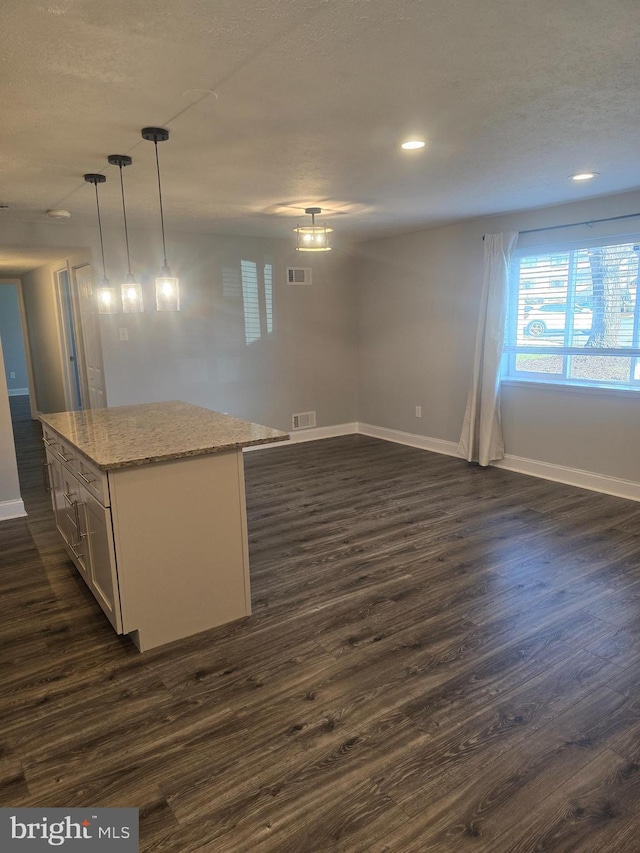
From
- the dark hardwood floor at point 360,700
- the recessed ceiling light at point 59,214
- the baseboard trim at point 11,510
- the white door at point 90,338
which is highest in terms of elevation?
the recessed ceiling light at point 59,214

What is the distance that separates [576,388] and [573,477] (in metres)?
0.77

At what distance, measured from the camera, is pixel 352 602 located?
2.90 m

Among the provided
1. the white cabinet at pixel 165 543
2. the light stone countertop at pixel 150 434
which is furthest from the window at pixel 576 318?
the white cabinet at pixel 165 543

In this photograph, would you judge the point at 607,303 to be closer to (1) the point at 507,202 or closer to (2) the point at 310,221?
(1) the point at 507,202

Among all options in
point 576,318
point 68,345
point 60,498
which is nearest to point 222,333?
point 68,345

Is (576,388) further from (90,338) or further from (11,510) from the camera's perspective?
(90,338)

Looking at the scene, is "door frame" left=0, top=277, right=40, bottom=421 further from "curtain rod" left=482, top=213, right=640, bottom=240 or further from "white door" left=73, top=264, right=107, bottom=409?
"curtain rod" left=482, top=213, right=640, bottom=240

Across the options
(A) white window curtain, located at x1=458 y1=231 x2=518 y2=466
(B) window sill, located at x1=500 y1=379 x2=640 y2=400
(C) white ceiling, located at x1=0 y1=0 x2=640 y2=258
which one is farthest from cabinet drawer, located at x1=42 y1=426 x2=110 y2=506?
(B) window sill, located at x1=500 y1=379 x2=640 y2=400

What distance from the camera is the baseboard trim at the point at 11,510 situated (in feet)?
13.9

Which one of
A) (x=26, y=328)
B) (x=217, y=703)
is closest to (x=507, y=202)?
(x=217, y=703)

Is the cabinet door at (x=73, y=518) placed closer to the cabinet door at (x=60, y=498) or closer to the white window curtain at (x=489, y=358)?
the cabinet door at (x=60, y=498)

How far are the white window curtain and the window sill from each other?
0.19 metres

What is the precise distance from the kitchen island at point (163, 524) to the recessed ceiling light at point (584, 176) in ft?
8.76

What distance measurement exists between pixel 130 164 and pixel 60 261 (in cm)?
403
